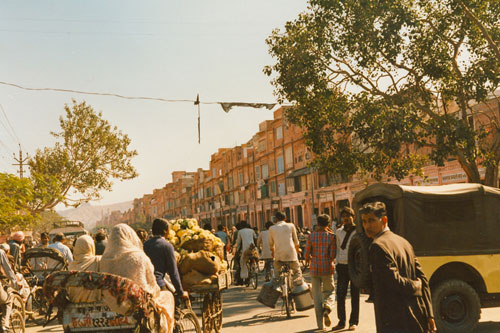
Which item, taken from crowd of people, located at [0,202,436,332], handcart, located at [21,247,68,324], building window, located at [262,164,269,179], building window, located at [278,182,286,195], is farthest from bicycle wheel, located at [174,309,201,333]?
building window, located at [262,164,269,179]

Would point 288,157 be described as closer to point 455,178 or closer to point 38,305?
point 455,178

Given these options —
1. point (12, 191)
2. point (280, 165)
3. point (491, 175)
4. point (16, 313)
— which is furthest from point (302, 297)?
point (280, 165)

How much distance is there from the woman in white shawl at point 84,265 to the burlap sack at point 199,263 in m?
1.47

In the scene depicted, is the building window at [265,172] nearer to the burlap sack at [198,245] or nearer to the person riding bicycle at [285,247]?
the person riding bicycle at [285,247]

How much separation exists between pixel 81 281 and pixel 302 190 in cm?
5516

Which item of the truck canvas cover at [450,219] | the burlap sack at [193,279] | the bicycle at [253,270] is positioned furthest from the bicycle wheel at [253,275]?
the burlap sack at [193,279]

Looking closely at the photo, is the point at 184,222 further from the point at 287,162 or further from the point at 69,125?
the point at 287,162

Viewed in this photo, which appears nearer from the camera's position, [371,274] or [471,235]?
[371,274]

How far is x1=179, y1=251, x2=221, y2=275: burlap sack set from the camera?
26.1 ft

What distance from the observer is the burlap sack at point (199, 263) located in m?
7.97

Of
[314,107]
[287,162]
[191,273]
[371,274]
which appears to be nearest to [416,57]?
[314,107]

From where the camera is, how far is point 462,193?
909 centimetres

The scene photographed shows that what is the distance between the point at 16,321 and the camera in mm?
9398

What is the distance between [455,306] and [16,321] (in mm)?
6770
